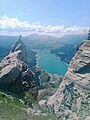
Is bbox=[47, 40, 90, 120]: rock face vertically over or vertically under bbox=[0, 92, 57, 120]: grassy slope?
under

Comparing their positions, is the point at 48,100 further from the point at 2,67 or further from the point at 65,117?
the point at 2,67

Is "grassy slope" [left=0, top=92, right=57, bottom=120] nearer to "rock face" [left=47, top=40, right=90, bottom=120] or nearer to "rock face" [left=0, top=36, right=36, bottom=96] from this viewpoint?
"rock face" [left=0, top=36, right=36, bottom=96]

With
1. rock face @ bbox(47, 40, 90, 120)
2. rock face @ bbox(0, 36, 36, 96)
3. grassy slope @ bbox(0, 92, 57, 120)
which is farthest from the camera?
rock face @ bbox(47, 40, 90, 120)

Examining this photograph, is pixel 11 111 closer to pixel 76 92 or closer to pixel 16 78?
pixel 16 78

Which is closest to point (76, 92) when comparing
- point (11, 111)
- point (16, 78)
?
point (16, 78)

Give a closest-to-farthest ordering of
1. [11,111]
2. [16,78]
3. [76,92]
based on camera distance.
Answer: [11,111]
[16,78]
[76,92]

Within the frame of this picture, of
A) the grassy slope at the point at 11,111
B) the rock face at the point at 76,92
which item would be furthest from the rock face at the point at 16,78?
the rock face at the point at 76,92

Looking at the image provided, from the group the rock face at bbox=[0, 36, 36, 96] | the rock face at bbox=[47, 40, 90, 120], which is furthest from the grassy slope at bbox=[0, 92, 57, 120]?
the rock face at bbox=[47, 40, 90, 120]

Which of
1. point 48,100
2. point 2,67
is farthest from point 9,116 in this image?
point 48,100

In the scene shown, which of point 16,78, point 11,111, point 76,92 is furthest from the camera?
point 76,92
